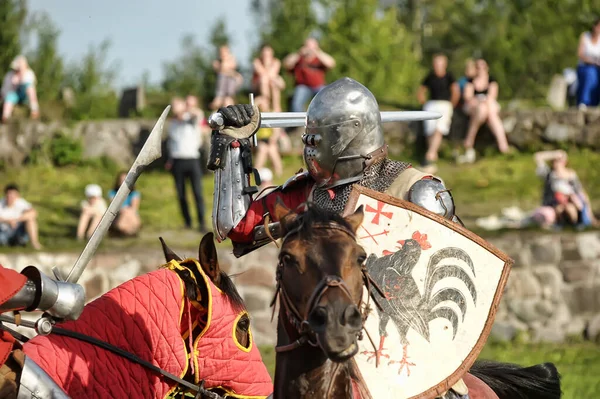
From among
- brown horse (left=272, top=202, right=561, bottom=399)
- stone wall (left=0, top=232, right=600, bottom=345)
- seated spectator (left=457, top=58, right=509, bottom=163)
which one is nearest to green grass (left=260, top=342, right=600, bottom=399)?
stone wall (left=0, top=232, right=600, bottom=345)

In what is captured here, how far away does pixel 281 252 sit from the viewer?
4.89 m

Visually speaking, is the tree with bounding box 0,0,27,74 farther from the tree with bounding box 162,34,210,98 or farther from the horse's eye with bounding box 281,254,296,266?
the horse's eye with bounding box 281,254,296,266

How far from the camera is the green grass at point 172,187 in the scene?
16.5m

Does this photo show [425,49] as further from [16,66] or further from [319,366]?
[319,366]

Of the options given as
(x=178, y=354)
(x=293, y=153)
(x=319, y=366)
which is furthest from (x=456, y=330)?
(x=293, y=153)

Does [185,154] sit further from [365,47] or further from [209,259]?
[365,47]

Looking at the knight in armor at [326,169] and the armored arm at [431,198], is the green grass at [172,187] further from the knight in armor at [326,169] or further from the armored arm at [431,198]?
the armored arm at [431,198]

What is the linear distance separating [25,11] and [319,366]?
18842 millimetres

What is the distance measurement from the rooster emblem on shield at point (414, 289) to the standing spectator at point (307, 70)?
38.9 feet

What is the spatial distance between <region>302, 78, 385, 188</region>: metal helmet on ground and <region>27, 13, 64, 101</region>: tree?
17.5 metres

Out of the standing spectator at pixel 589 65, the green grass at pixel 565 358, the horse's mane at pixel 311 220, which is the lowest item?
the green grass at pixel 565 358

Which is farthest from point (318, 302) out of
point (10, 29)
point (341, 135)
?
point (10, 29)

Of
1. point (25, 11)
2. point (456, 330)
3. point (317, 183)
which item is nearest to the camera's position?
point (456, 330)

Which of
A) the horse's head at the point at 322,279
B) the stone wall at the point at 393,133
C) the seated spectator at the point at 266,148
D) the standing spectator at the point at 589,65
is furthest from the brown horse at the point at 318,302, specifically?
the stone wall at the point at 393,133
